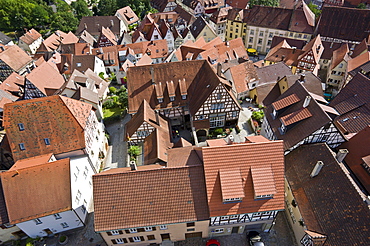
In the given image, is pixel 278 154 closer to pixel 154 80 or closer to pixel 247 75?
pixel 154 80

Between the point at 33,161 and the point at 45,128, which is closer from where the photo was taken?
the point at 33,161

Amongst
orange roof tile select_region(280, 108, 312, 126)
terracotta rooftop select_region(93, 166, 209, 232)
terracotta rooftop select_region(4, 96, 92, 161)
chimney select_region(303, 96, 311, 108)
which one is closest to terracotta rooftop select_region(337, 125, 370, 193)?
orange roof tile select_region(280, 108, 312, 126)

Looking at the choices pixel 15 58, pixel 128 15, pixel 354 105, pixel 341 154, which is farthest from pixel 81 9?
pixel 341 154

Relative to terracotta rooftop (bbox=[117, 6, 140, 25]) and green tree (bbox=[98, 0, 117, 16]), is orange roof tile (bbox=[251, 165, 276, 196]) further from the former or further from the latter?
green tree (bbox=[98, 0, 117, 16])

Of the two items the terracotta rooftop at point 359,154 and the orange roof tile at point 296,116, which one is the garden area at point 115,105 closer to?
the orange roof tile at point 296,116

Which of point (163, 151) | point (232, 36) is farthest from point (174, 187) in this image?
point (232, 36)

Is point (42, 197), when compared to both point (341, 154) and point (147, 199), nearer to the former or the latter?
point (147, 199)

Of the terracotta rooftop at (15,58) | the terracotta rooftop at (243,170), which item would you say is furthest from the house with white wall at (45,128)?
the terracotta rooftop at (15,58)
